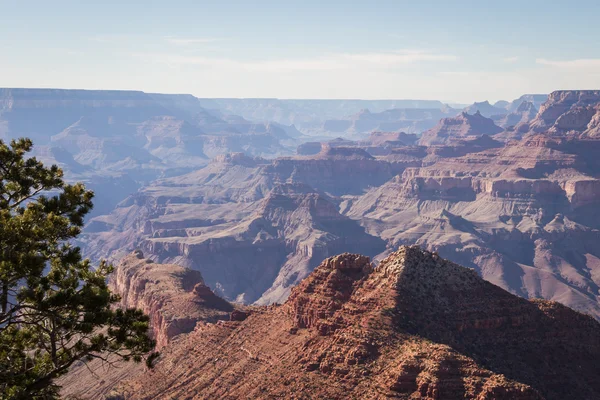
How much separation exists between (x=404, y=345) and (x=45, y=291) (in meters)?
34.3

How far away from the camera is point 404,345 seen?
55969 millimetres

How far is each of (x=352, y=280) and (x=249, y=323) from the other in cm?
1629

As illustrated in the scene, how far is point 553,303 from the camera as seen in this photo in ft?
219

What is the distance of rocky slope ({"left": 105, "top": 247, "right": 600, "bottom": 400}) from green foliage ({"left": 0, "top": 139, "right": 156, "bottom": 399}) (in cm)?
2689

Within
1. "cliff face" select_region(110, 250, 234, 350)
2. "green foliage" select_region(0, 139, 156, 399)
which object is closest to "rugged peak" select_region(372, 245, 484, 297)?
"green foliage" select_region(0, 139, 156, 399)

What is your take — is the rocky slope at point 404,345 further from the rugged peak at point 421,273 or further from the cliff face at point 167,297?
the cliff face at point 167,297

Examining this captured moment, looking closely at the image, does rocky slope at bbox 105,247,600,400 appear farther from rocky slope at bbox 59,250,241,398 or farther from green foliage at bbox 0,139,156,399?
green foliage at bbox 0,139,156,399

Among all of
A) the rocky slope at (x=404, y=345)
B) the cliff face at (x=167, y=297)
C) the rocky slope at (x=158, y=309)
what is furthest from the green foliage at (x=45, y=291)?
the cliff face at (x=167, y=297)

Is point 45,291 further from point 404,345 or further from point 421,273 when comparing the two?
point 421,273

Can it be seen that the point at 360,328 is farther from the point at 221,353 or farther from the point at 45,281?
the point at 45,281

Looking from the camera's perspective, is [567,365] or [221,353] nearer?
[567,365]

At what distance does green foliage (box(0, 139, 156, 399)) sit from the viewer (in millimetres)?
26906

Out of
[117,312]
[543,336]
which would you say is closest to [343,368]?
[543,336]

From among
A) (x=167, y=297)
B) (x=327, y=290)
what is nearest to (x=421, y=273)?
(x=327, y=290)
